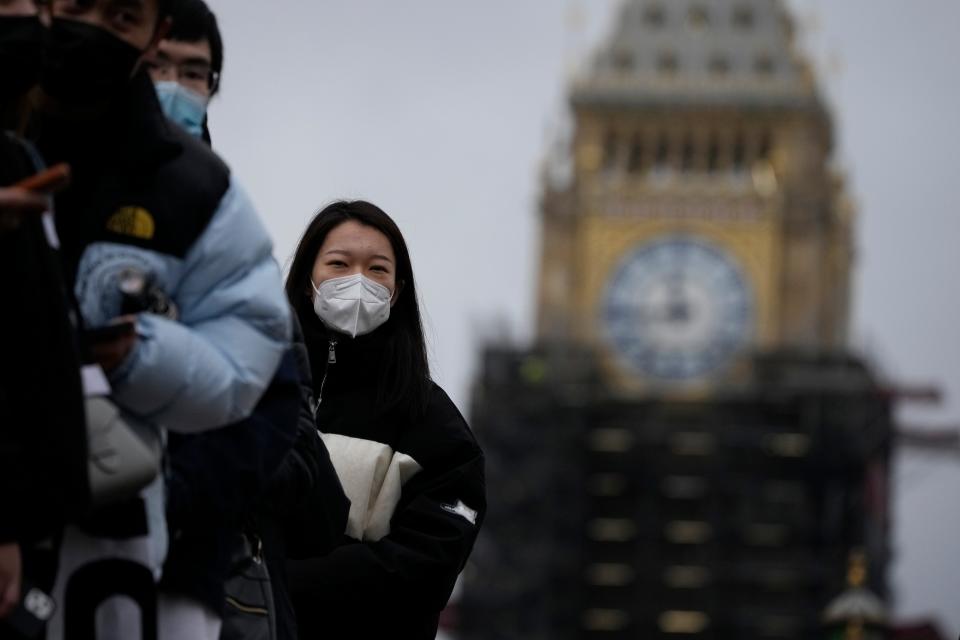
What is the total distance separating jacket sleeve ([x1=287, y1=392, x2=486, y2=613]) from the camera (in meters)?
8.79

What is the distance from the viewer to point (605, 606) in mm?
81125

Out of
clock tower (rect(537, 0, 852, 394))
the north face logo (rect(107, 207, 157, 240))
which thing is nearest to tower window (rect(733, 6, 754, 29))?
clock tower (rect(537, 0, 852, 394))

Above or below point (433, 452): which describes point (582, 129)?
below

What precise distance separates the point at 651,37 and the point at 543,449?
10163 mm

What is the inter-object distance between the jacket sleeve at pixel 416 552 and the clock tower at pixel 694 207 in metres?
68.6

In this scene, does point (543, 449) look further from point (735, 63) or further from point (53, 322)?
point (53, 322)

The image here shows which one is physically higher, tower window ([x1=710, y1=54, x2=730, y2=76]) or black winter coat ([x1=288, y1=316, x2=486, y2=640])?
black winter coat ([x1=288, y1=316, x2=486, y2=640])

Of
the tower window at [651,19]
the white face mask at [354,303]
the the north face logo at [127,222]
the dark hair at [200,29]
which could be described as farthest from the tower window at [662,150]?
the the north face logo at [127,222]

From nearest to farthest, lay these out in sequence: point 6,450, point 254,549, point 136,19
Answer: point 6,450 → point 136,19 → point 254,549

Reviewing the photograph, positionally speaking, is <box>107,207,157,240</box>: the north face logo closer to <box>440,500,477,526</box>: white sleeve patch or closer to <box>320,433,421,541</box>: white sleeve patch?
<box>320,433,421,541</box>: white sleeve patch

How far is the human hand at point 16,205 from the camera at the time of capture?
20.7 feet

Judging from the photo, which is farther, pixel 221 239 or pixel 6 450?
pixel 221 239

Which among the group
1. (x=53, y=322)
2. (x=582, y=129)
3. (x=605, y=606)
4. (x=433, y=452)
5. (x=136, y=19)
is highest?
(x=136, y=19)

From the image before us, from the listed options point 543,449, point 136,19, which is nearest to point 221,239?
point 136,19
